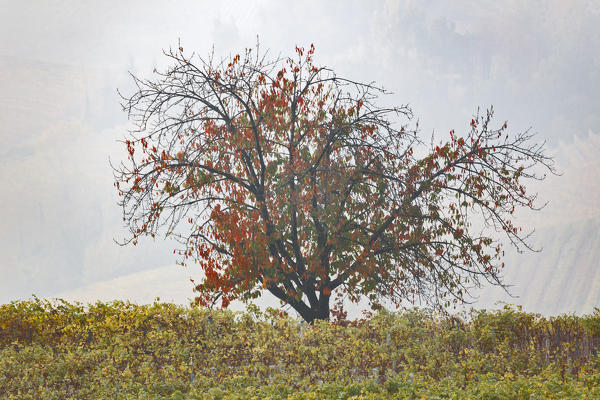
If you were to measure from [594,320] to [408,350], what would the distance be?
153 inches

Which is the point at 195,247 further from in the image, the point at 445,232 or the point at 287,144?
the point at 445,232

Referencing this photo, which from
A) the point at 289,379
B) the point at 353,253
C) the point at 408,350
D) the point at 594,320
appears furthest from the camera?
the point at 353,253

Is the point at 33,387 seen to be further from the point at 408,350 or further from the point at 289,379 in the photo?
the point at 408,350

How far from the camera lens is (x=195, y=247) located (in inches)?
412

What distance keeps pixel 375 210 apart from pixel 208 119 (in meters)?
4.03

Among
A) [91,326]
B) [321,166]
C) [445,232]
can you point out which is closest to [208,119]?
[321,166]

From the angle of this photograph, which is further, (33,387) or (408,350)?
(33,387)

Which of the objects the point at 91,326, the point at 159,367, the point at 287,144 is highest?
the point at 287,144

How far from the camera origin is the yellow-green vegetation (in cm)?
639

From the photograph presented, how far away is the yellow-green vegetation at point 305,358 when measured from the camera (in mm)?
6387

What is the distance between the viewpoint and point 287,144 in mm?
11250

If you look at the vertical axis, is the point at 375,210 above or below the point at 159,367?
above

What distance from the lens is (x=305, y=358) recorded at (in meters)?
7.34

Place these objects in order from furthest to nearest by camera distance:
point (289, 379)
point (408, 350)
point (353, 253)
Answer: point (353, 253) < point (408, 350) < point (289, 379)
